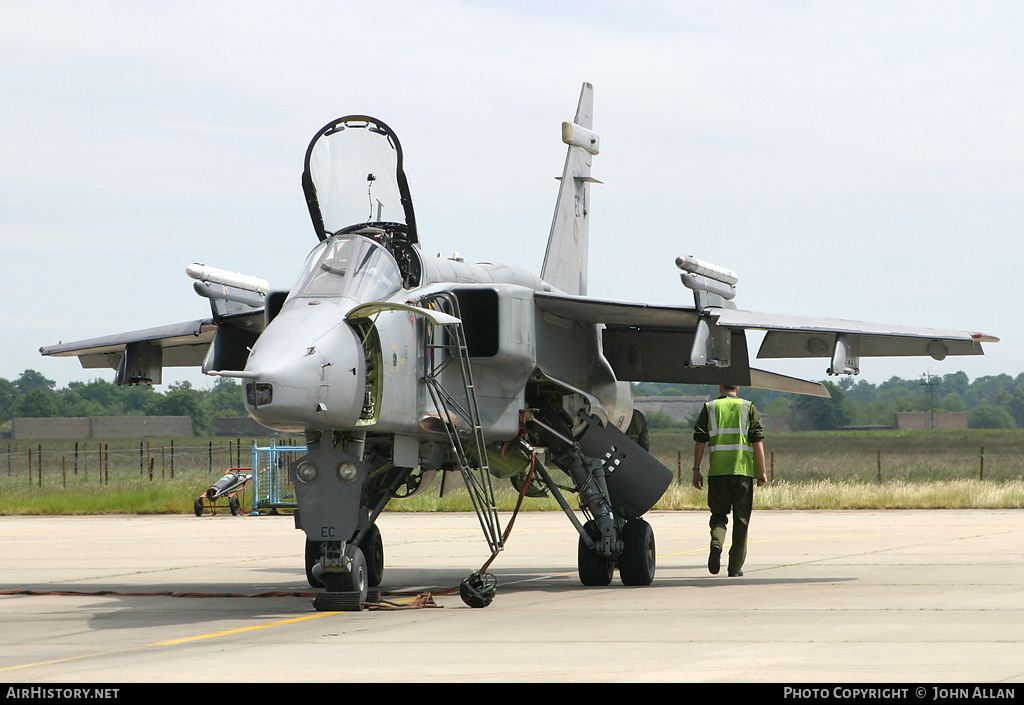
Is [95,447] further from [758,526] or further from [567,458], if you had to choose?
[567,458]

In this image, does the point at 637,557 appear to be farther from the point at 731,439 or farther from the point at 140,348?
the point at 140,348

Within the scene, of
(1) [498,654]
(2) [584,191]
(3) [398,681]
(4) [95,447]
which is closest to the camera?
(3) [398,681]

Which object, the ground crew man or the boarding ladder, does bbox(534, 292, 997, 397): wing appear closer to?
the ground crew man

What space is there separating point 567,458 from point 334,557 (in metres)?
3.86

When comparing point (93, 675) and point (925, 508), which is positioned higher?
point (93, 675)

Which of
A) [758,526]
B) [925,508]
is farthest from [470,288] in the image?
[925,508]

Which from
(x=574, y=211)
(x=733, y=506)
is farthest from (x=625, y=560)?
(x=574, y=211)

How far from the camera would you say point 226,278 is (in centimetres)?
1305

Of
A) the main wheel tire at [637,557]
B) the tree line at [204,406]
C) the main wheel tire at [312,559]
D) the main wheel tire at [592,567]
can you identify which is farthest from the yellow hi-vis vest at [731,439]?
the tree line at [204,406]

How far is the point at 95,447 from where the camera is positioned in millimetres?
93500

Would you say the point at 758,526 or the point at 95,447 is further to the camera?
the point at 95,447

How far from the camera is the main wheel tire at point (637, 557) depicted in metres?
12.6

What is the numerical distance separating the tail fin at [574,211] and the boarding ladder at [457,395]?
5080 mm

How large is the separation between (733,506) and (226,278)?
5811 mm
